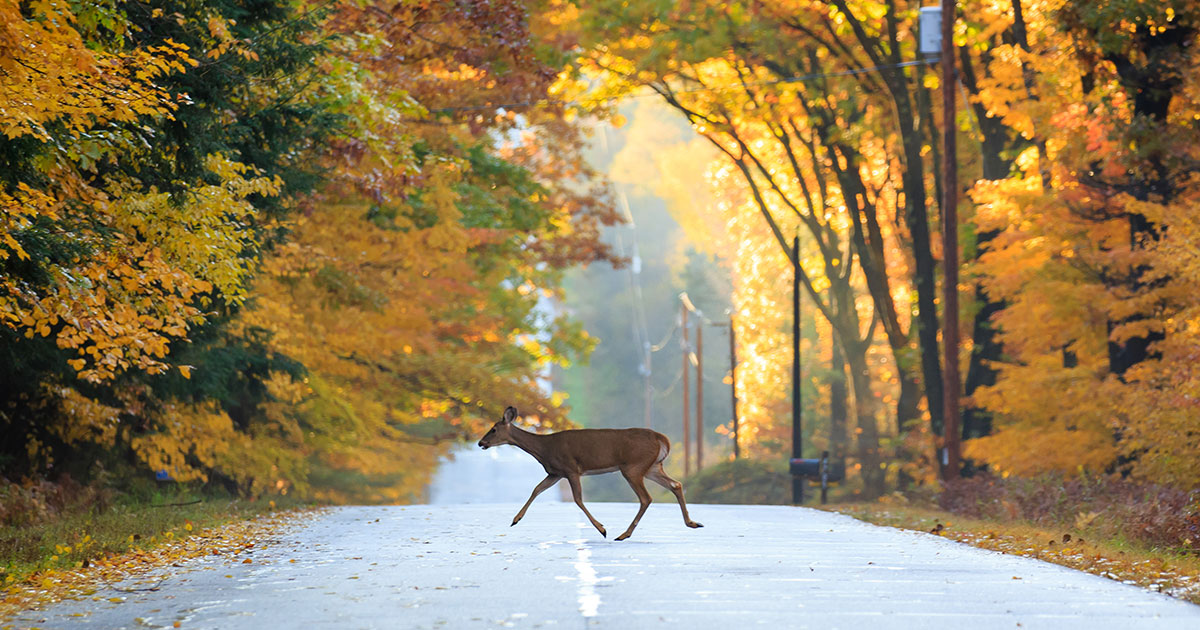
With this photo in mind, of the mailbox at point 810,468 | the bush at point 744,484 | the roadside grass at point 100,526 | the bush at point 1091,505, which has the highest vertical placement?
the roadside grass at point 100,526

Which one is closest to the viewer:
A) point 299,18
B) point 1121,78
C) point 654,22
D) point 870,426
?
point 299,18

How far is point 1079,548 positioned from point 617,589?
6905 mm

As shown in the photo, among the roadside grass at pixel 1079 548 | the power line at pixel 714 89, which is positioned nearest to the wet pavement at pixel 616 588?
the roadside grass at pixel 1079 548

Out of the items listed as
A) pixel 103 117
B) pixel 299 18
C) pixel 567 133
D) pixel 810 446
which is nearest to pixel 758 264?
pixel 810 446

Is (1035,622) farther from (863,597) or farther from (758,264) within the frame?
(758,264)

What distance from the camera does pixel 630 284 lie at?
130 meters

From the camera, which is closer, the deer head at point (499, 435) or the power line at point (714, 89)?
the deer head at point (499, 435)

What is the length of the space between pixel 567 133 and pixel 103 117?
2669cm

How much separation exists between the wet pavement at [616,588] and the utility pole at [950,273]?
12.0 meters

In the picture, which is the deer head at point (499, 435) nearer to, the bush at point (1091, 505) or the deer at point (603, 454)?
the deer at point (603, 454)

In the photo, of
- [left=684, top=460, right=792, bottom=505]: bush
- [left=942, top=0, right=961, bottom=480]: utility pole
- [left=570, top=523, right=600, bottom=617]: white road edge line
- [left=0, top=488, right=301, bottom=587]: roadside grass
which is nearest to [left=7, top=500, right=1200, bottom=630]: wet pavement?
[left=570, top=523, right=600, bottom=617]: white road edge line

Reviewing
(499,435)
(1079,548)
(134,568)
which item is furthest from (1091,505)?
(134,568)

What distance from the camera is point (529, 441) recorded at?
17.0 metres

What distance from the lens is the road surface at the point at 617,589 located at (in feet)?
32.9
